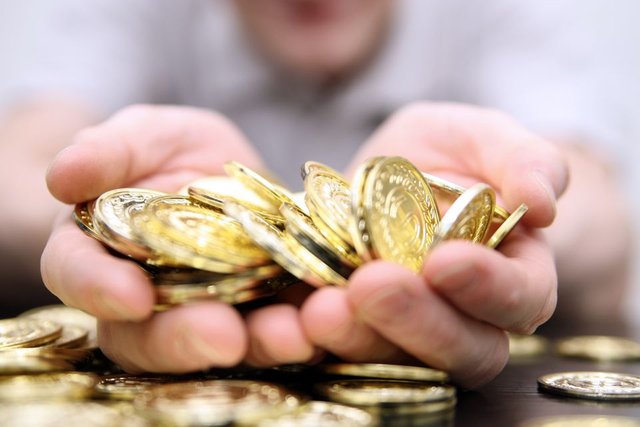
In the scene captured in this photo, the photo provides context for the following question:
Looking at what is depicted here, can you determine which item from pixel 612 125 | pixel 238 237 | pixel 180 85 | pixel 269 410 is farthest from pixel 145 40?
pixel 269 410

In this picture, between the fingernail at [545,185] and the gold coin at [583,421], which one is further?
the fingernail at [545,185]

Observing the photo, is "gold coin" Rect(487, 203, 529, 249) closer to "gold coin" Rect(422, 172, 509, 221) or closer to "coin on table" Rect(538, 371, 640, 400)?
"gold coin" Rect(422, 172, 509, 221)

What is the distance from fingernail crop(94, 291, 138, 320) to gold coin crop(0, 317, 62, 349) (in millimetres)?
259

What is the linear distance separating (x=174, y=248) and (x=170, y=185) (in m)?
0.48

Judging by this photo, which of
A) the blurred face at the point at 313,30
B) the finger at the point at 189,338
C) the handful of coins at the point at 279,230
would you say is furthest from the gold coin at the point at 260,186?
the blurred face at the point at 313,30

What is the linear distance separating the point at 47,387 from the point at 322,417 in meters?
0.31

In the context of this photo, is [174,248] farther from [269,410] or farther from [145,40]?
[145,40]

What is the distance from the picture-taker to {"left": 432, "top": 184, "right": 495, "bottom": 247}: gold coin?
2.53ft

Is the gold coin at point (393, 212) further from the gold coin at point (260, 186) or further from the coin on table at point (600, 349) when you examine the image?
the coin on table at point (600, 349)

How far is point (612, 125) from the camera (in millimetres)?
2072

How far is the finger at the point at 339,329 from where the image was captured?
0.69 metres

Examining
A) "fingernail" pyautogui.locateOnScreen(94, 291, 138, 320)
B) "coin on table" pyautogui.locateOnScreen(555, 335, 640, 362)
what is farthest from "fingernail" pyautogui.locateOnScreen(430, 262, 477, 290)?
"coin on table" pyautogui.locateOnScreen(555, 335, 640, 362)

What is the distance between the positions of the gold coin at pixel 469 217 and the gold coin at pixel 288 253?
13cm

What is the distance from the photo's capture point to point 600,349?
117 centimetres
